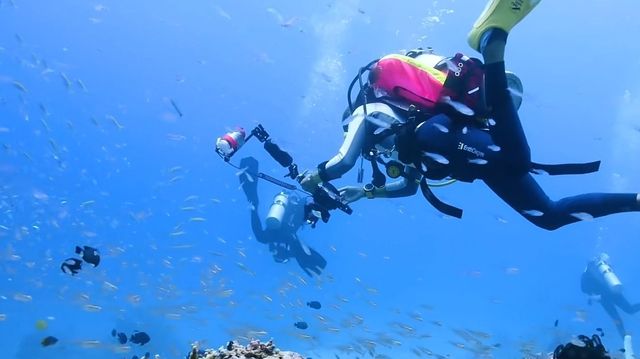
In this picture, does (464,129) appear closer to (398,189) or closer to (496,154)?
(496,154)

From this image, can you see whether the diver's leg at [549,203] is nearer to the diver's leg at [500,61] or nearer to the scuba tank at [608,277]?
the diver's leg at [500,61]

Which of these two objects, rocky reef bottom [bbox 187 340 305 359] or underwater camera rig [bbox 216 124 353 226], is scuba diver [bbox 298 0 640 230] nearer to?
underwater camera rig [bbox 216 124 353 226]

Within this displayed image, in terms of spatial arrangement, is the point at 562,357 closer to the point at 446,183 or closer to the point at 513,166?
the point at 513,166

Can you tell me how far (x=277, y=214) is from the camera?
17828 mm

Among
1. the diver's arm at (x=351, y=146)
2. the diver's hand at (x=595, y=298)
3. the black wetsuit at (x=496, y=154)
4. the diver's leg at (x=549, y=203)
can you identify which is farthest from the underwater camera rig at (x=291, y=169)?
the diver's hand at (x=595, y=298)

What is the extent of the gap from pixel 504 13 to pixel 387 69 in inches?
60.6

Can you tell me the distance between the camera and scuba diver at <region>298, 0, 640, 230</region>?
473 cm

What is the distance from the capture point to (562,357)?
3.90 m

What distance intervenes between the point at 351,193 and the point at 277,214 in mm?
10953

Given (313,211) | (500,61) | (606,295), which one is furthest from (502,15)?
(606,295)

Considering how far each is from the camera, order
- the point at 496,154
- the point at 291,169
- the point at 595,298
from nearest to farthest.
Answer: the point at 496,154
the point at 291,169
the point at 595,298

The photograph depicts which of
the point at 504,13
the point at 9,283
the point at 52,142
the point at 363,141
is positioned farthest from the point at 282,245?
the point at 9,283

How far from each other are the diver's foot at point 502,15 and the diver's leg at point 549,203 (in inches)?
61.9

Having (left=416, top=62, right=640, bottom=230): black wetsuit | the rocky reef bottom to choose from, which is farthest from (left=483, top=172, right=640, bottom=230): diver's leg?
the rocky reef bottom
